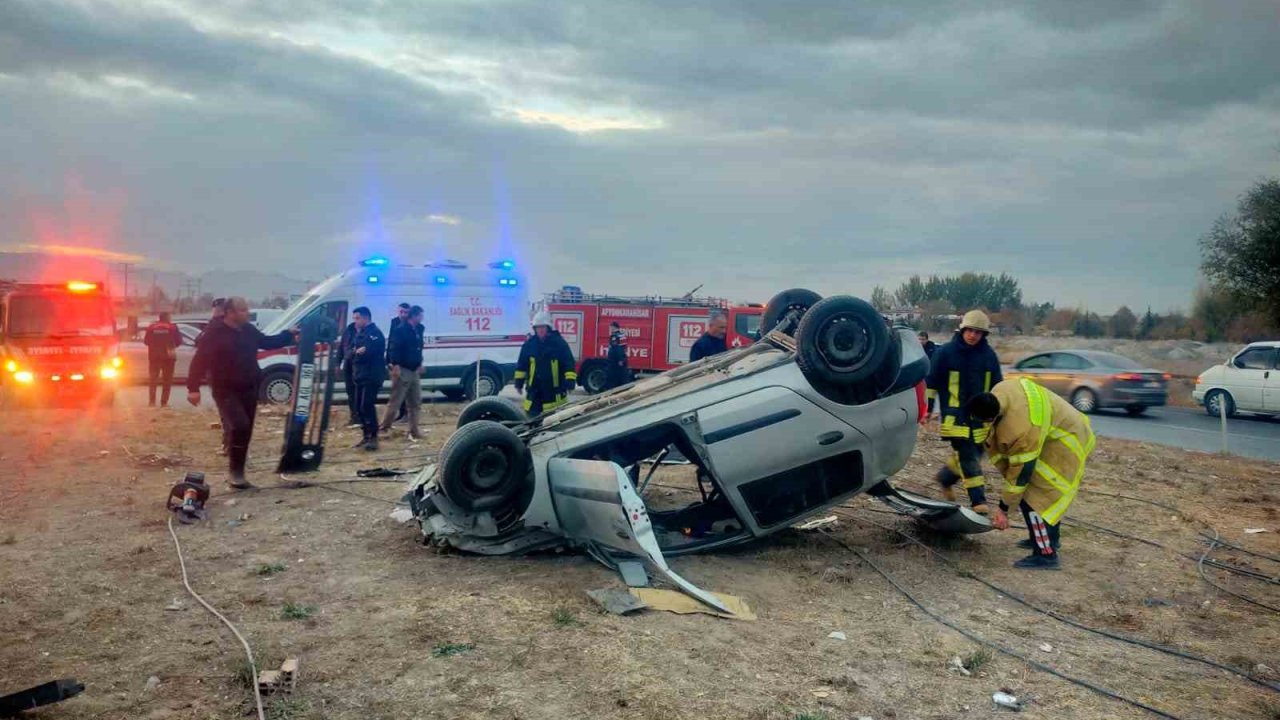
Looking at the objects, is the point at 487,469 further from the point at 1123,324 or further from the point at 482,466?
the point at 1123,324

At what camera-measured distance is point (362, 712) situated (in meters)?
3.61

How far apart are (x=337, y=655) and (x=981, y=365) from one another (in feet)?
16.3

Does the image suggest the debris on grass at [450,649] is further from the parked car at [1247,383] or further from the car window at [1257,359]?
the car window at [1257,359]

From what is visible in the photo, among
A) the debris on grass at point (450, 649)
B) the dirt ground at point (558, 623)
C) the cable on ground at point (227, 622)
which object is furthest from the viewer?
the debris on grass at point (450, 649)

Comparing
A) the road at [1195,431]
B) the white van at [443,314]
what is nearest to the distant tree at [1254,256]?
the road at [1195,431]

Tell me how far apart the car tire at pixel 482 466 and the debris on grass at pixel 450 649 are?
53.5 inches

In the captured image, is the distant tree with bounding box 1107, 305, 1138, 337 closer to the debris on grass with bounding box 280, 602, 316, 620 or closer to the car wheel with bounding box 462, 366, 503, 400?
the car wheel with bounding box 462, 366, 503, 400

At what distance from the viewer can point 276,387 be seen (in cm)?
1452

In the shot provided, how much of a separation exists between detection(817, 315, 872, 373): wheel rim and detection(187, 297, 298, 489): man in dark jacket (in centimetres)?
493

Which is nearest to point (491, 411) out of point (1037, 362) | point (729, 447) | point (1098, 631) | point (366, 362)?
point (729, 447)

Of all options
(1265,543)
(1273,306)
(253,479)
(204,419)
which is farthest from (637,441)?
(1273,306)

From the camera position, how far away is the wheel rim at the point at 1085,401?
1791 cm

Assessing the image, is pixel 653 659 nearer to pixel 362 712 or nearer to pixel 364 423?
pixel 362 712

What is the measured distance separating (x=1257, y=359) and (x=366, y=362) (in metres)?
17.3
